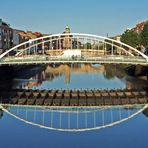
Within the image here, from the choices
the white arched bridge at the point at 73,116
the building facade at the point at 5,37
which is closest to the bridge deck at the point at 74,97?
the white arched bridge at the point at 73,116

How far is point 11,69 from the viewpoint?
6306 centimetres

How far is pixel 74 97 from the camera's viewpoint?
43.6 m

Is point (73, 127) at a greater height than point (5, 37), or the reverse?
point (5, 37)

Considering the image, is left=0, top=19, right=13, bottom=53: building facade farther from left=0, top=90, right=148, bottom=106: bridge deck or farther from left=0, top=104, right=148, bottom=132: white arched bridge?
left=0, top=104, right=148, bottom=132: white arched bridge

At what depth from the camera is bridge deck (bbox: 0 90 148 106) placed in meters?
39.3

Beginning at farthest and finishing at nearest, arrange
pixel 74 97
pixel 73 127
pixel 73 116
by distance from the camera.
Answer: pixel 74 97 → pixel 73 116 → pixel 73 127

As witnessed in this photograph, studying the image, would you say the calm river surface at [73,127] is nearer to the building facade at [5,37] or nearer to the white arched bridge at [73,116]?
the white arched bridge at [73,116]

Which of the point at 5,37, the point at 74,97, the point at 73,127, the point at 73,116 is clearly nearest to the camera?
the point at 73,127

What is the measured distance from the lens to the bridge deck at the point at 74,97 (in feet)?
129

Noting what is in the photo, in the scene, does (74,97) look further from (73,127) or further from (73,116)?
(73,127)

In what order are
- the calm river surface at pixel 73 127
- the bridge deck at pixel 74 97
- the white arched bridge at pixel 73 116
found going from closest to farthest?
1. the calm river surface at pixel 73 127
2. the white arched bridge at pixel 73 116
3. the bridge deck at pixel 74 97

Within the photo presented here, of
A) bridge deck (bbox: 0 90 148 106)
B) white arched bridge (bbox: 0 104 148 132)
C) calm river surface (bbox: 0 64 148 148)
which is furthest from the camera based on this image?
bridge deck (bbox: 0 90 148 106)

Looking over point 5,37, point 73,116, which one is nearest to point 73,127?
point 73,116

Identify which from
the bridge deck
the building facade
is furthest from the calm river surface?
the building facade
